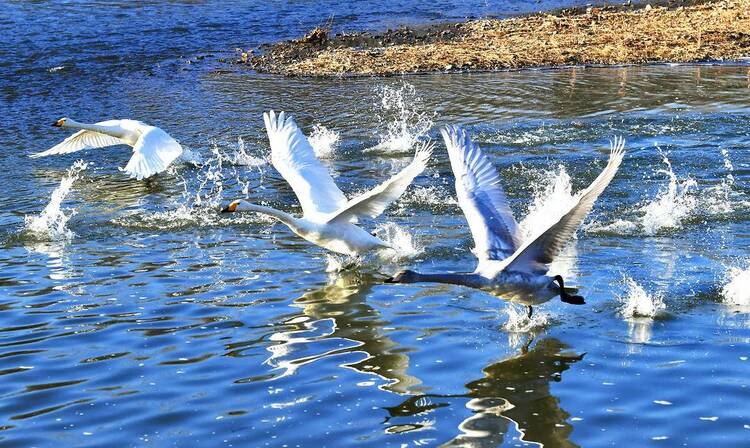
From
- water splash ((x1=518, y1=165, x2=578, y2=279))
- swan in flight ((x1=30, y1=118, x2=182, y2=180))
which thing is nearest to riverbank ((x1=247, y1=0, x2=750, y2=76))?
swan in flight ((x1=30, y1=118, x2=182, y2=180))

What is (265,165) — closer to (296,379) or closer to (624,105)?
(624,105)

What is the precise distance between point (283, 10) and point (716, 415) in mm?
25404

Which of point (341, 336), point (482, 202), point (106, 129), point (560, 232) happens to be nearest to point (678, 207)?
point (482, 202)

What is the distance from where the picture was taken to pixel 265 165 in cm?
1505

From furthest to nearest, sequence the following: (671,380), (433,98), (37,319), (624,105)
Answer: (433,98) → (624,105) → (37,319) → (671,380)

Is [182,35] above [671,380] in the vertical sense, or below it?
above

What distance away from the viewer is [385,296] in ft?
31.3

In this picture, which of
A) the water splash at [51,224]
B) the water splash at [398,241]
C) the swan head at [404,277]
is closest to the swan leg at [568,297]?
the swan head at [404,277]

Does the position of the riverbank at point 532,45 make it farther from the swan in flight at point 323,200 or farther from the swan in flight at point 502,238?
the swan in flight at point 502,238

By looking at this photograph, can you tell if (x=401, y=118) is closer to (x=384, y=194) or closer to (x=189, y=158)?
(x=189, y=158)

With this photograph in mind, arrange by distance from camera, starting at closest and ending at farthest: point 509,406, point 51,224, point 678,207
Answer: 1. point 509,406
2. point 678,207
3. point 51,224

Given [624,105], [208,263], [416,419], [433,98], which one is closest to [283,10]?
[433,98]

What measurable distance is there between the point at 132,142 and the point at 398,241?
6371 mm

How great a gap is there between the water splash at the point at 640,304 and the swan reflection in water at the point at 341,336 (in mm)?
1843
